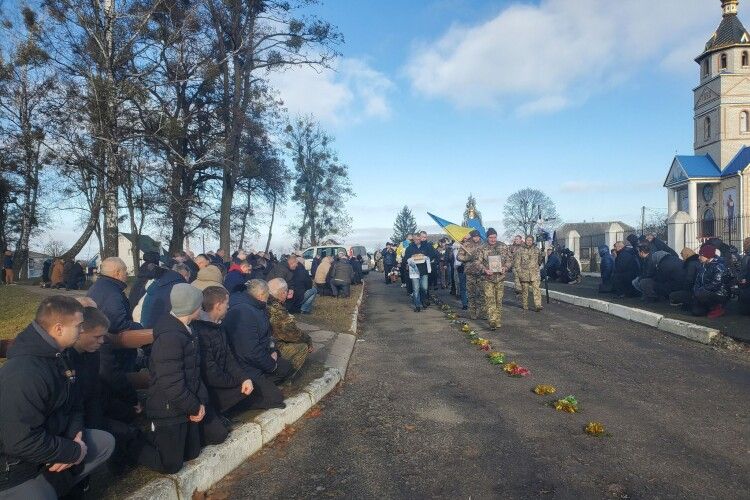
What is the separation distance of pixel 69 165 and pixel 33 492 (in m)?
18.0

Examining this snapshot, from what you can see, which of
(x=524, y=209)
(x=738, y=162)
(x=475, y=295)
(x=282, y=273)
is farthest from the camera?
(x=524, y=209)

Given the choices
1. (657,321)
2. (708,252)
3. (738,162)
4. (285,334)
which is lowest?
(657,321)

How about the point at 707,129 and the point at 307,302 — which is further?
the point at 707,129

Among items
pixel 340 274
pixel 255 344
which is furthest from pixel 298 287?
pixel 255 344

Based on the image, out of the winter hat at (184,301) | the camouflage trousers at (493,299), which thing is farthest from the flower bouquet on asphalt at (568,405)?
the camouflage trousers at (493,299)

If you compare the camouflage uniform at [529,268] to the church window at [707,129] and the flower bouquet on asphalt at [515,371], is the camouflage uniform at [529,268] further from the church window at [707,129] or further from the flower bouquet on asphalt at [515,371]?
the church window at [707,129]

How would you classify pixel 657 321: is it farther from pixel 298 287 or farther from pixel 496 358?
pixel 298 287

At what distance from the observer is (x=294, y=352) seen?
7.17m

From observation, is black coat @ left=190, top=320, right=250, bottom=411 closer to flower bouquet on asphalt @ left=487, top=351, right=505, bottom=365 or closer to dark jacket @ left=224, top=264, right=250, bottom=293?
flower bouquet on asphalt @ left=487, top=351, right=505, bottom=365

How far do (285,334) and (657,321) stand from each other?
25.2ft

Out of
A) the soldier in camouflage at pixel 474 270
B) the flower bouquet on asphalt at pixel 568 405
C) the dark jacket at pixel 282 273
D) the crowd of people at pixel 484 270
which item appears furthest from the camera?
the dark jacket at pixel 282 273

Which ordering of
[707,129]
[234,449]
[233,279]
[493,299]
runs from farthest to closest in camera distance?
[707,129]
[493,299]
[233,279]
[234,449]

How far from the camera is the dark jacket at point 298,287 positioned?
13.8 meters

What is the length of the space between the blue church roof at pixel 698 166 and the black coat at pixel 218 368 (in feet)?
154
